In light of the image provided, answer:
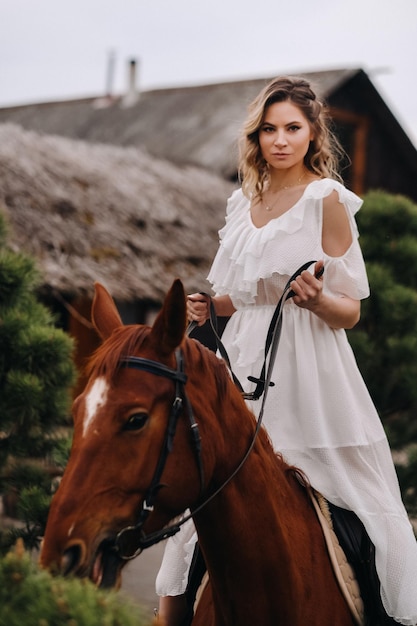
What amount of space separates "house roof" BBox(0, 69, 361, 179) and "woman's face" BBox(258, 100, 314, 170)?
9533 millimetres

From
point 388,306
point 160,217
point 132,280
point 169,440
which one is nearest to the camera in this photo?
point 169,440

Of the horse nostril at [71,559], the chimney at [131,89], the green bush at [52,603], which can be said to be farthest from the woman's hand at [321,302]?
the chimney at [131,89]

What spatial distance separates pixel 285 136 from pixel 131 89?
53.9 ft

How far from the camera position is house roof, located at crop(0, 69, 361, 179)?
13.3 meters

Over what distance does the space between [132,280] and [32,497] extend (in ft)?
16.6

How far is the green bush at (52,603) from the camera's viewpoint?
108 centimetres

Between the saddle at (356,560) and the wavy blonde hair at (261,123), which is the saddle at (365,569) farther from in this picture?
the wavy blonde hair at (261,123)

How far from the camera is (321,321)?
225 centimetres

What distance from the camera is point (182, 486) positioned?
1650 millimetres

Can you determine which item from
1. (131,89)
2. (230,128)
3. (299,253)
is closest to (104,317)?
(299,253)

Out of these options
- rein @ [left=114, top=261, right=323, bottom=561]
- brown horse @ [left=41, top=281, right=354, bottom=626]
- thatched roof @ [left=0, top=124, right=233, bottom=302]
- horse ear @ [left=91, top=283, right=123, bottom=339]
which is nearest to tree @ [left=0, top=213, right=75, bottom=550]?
brown horse @ [left=41, top=281, right=354, bottom=626]

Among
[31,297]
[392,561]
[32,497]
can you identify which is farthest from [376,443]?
[31,297]

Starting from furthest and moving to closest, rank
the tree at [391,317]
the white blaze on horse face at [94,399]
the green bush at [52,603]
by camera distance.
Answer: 1. the tree at [391,317]
2. the white blaze on horse face at [94,399]
3. the green bush at [52,603]

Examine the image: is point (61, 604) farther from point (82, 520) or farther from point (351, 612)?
point (351, 612)
